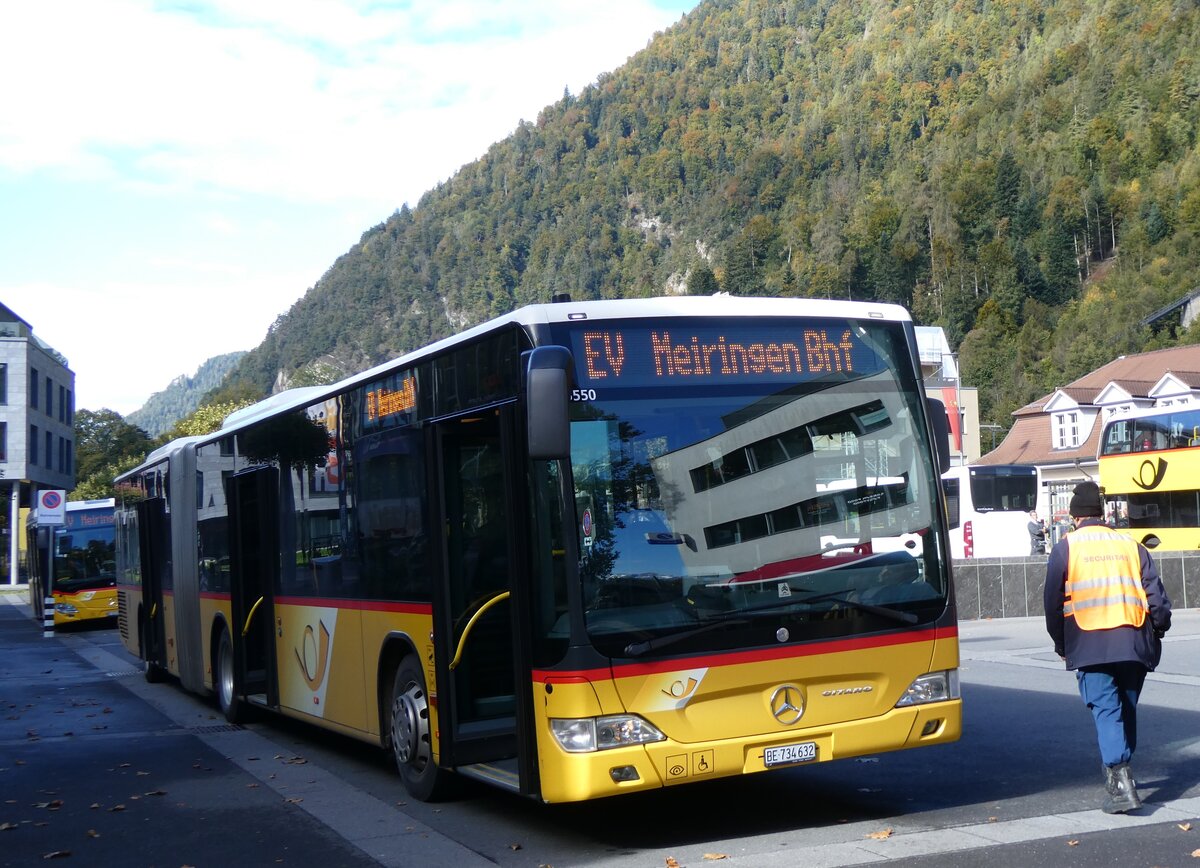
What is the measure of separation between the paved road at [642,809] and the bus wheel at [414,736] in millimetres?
151

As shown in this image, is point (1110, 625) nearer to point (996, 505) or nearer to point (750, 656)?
point (750, 656)

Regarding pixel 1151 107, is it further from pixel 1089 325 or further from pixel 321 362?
pixel 321 362

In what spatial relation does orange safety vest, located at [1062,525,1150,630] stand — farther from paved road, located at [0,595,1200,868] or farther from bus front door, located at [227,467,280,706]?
bus front door, located at [227,467,280,706]

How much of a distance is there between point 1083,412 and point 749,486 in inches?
2547

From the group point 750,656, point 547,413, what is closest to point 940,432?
point 750,656

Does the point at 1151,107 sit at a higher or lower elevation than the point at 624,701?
higher

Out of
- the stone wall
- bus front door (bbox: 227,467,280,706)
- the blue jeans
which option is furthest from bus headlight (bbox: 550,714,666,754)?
the stone wall

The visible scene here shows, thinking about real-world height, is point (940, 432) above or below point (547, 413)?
below

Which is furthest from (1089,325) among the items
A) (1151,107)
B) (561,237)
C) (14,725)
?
(14,725)

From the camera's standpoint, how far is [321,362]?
16662 centimetres

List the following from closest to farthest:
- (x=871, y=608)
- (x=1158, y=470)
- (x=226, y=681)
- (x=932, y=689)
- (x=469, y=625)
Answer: (x=871, y=608), (x=932, y=689), (x=469, y=625), (x=226, y=681), (x=1158, y=470)

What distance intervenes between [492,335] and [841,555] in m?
2.25

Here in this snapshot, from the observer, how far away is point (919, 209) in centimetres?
14212

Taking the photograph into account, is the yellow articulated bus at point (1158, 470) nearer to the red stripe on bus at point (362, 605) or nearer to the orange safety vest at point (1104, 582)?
the red stripe on bus at point (362, 605)
